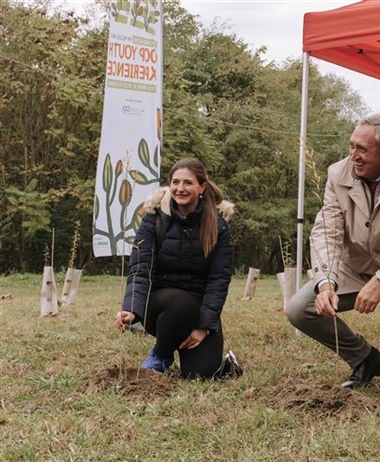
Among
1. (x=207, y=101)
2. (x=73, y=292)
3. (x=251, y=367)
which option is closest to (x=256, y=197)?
(x=207, y=101)

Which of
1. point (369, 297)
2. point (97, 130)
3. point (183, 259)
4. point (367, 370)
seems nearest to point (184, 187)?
point (183, 259)

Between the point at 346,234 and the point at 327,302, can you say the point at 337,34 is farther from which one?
the point at 327,302

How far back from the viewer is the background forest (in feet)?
56.1

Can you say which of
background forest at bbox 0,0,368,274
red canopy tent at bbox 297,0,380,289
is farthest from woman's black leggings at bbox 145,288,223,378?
background forest at bbox 0,0,368,274

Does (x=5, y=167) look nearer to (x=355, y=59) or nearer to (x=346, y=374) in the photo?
(x=355, y=59)

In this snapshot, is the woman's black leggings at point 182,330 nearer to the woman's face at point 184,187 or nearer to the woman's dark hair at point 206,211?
the woman's dark hair at point 206,211

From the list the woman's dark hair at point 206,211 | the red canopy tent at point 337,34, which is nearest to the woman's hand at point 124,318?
the woman's dark hair at point 206,211

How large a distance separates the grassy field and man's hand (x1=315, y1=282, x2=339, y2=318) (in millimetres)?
347

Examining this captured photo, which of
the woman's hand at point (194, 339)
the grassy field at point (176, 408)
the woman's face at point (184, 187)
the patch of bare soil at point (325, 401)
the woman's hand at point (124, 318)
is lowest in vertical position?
the grassy field at point (176, 408)

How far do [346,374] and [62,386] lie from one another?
1.57 m

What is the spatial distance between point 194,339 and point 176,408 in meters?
0.74

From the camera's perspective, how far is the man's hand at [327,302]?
10.00ft

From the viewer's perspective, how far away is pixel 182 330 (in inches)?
141

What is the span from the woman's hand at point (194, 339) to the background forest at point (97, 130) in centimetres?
1227
